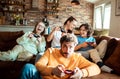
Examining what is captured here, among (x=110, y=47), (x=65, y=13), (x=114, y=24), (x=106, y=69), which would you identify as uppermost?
(x=65, y=13)

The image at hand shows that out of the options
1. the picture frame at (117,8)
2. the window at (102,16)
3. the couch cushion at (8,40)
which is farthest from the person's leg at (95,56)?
the window at (102,16)

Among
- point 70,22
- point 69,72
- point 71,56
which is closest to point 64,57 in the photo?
point 71,56

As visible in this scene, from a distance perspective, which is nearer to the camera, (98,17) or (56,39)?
(56,39)

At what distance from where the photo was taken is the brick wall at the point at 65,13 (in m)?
7.39

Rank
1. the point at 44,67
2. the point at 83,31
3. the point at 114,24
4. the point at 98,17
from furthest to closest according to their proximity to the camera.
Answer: the point at 98,17 < the point at 114,24 < the point at 83,31 < the point at 44,67

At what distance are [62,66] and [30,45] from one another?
199cm

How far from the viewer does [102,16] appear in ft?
22.1

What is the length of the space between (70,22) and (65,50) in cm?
142

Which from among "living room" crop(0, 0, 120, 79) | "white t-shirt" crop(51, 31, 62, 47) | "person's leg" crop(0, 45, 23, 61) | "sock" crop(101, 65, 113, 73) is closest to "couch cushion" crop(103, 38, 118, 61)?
"sock" crop(101, 65, 113, 73)

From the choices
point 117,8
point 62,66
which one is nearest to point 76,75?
point 62,66

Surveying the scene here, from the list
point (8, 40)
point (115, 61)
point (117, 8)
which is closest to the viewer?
point (115, 61)

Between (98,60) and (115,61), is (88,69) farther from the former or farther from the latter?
(98,60)

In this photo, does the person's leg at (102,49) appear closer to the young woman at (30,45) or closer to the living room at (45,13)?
the young woman at (30,45)

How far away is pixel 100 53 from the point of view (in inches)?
112
